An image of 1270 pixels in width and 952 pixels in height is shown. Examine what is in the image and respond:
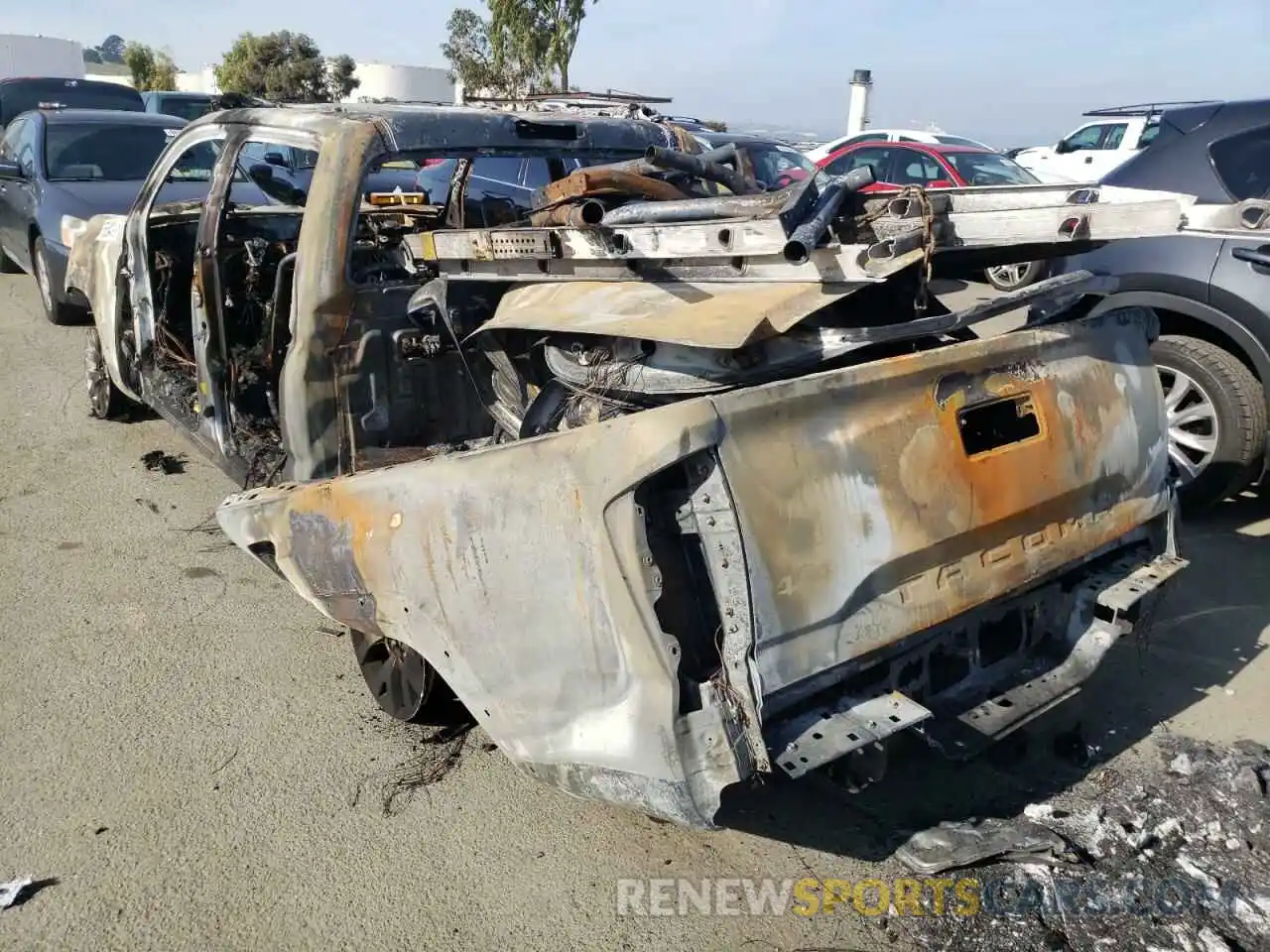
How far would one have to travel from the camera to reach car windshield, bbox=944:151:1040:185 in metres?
11.6

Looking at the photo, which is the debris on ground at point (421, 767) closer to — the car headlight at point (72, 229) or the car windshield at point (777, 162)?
the car headlight at point (72, 229)

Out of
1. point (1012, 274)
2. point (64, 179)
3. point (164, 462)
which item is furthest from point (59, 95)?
point (1012, 274)

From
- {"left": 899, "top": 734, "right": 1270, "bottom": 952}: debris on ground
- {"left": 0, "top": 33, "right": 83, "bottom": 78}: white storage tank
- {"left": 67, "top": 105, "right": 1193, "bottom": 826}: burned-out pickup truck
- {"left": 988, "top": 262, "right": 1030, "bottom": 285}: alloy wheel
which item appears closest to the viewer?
{"left": 67, "top": 105, "right": 1193, "bottom": 826}: burned-out pickup truck

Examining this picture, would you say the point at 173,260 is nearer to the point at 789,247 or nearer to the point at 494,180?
the point at 494,180

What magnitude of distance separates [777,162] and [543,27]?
15.5 meters

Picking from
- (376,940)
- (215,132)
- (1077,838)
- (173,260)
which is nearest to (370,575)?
(376,940)

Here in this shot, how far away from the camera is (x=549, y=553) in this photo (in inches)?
86.5

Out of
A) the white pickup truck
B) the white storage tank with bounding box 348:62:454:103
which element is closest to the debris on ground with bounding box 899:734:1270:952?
the white pickup truck

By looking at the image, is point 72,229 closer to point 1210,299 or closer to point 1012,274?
point 1210,299

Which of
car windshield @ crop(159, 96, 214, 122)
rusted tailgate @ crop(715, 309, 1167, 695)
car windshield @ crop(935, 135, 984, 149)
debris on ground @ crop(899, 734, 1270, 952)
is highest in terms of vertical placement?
car windshield @ crop(159, 96, 214, 122)

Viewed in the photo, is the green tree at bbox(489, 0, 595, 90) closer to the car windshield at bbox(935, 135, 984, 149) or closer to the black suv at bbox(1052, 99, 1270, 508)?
the car windshield at bbox(935, 135, 984, 149)

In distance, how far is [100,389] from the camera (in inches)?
234

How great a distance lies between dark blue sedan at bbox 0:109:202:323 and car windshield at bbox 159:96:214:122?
987cm

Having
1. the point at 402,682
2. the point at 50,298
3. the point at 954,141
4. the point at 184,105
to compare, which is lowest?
the point at 402,682
